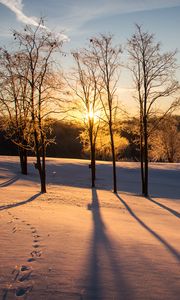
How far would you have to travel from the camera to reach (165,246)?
27.1 feet

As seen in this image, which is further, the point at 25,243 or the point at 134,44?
the point at 134,44

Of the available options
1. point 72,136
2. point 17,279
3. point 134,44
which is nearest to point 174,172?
point 134,44

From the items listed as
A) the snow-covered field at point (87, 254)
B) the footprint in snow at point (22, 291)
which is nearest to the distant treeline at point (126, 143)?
the snow-covered field at point (87, 254)

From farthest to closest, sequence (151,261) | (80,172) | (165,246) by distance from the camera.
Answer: (80,172)
(165,246)
(151,261)

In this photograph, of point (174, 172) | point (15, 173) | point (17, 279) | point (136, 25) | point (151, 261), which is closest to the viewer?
point (17, 279)

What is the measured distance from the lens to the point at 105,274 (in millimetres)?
5906

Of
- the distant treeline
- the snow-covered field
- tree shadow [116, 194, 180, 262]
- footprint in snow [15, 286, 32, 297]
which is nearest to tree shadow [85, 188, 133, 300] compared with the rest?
the snow-covered field

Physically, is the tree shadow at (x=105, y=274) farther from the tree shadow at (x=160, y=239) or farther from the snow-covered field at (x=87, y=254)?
the tree shadow at (x=160, y=239)

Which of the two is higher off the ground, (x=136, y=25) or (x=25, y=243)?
(x=136, y=25)

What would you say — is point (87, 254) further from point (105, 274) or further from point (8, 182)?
point (8, 182)

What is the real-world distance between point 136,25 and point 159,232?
43.9 feet

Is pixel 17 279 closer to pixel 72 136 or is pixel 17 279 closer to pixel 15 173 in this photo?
pixel 15 173

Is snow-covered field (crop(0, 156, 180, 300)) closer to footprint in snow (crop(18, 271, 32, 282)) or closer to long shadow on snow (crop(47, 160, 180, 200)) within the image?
footprint in snow (crop(18, 271, 32, 282))

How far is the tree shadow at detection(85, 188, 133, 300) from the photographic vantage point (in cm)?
518
